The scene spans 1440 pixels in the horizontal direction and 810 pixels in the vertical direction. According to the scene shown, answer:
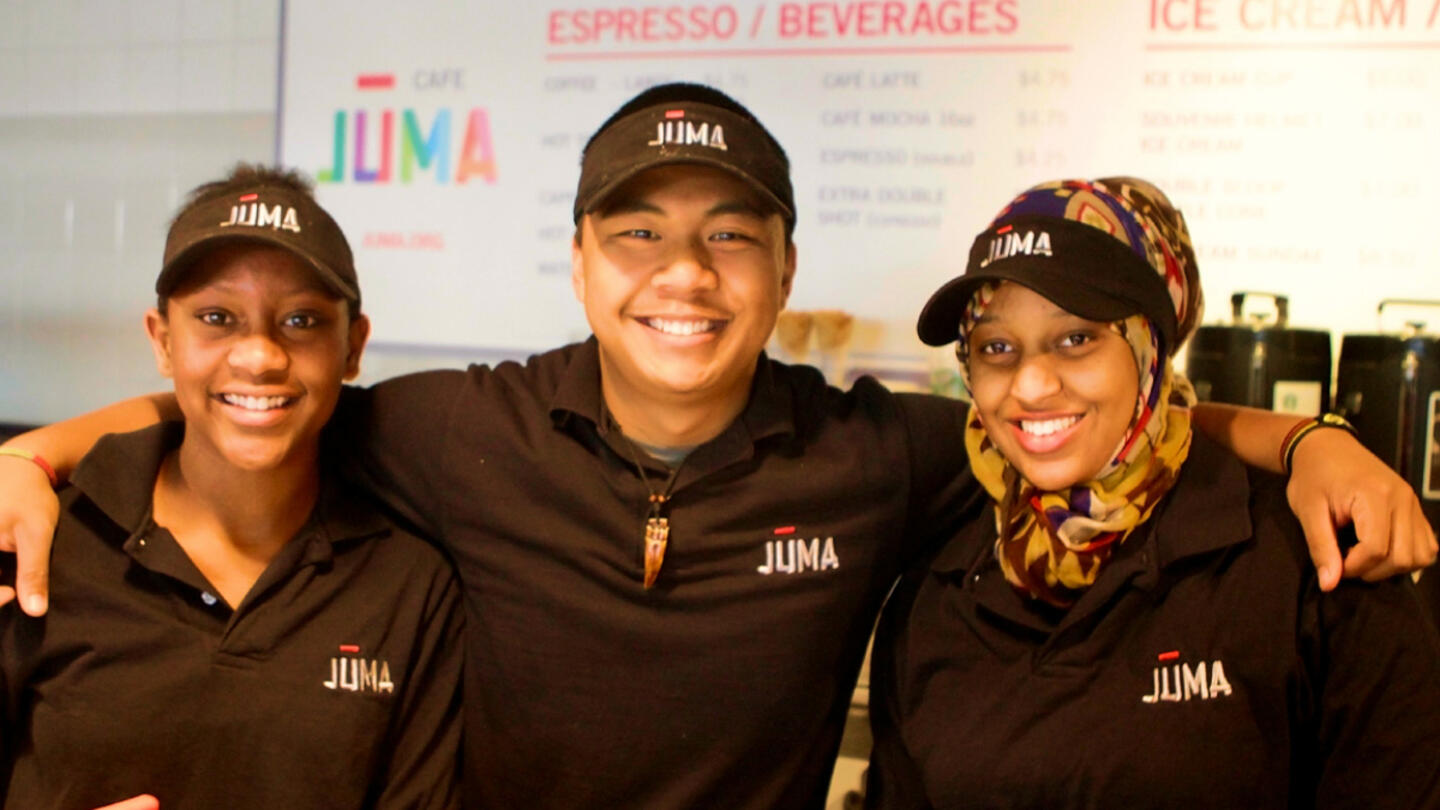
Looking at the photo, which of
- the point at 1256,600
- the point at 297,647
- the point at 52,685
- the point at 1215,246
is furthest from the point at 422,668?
the point at 1215,246

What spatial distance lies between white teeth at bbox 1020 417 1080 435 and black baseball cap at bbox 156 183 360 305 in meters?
0.96

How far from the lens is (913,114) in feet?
8.59

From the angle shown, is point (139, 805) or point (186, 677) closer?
point (139, 805)

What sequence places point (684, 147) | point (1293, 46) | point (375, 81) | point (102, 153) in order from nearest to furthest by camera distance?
point (684, 147)
point (1293, 46)
point (375, 81)
point (102, 153)

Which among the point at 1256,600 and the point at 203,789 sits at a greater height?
the point at 1256,600

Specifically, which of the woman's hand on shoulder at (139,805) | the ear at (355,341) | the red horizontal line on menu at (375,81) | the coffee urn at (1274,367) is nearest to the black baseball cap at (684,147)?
the ear at (355,341)

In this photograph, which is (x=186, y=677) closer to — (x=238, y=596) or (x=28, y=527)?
(x=238, y=596)

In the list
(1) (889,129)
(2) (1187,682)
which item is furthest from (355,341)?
(1) (889,129)

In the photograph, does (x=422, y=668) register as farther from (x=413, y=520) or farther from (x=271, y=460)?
(x=271, y=460)

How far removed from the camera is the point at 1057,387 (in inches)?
55.4

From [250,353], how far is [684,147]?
649mm

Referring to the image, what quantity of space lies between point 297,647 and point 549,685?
348 mm

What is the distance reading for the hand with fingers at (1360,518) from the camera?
4.27 feet

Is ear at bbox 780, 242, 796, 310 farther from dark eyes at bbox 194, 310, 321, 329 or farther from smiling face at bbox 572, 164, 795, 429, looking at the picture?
dark eyes at bbox 194, 310, 321, 329
